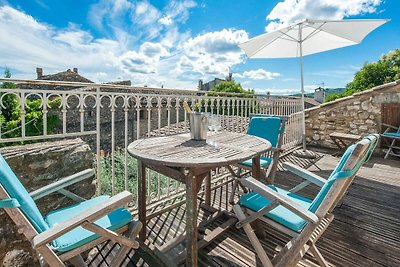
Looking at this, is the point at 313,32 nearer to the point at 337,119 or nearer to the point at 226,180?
the point at 337,119

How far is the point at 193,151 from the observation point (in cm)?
166

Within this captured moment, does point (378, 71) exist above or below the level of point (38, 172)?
above

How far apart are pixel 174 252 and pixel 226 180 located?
5.95 ft

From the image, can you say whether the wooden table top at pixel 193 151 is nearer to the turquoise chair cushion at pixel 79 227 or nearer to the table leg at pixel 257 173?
the table leg at pixel 257 173

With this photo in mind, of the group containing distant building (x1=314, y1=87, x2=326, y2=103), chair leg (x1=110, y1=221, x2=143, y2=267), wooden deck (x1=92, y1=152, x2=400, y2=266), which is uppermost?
distant building (x1=314, y1=87, x2=326, y2=103)

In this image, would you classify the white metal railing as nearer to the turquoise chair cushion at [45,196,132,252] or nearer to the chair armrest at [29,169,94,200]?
the chair armrest at [29,169,94,200]

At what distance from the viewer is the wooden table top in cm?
142

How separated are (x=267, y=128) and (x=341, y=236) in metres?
1.53

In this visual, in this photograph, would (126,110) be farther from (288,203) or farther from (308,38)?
(308,38)

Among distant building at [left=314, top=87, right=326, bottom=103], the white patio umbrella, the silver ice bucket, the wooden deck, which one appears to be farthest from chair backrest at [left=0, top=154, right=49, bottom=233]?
distant building at [left=314, top=87, right=326, bottom=103]

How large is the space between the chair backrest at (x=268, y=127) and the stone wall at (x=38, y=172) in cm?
223

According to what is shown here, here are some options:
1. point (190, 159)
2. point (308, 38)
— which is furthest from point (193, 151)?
point (308, 38)

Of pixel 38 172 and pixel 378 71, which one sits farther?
pixel 378 71

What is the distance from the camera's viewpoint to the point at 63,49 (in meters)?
8.52
